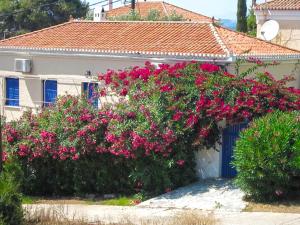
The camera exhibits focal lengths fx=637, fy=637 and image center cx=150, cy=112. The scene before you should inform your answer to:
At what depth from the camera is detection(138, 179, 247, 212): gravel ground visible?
42.0 ft

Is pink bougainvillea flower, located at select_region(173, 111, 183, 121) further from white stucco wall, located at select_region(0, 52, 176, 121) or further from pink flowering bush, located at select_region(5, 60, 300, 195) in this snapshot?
white stucco wall, located at select_region(0, 52, 176, 121)

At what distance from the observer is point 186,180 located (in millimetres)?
15125

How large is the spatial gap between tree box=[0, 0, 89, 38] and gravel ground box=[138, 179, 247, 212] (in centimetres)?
4420

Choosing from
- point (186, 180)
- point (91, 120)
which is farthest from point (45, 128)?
point (186, 180)

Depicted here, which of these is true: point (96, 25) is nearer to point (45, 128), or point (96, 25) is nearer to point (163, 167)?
point (45, 128)

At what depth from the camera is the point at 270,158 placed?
1213 centimetres

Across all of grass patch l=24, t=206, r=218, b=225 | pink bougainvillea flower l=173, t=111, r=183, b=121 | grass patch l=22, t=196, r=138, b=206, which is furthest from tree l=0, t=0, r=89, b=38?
grass patch l=24, t=206, r=218, b=225

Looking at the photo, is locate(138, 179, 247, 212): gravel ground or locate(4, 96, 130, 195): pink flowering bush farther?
locate(4, 96, 130, 195): pink flowering bush

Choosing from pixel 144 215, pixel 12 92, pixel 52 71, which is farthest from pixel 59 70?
pixel 144 215

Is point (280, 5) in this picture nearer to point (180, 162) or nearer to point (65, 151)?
point (180, 162)

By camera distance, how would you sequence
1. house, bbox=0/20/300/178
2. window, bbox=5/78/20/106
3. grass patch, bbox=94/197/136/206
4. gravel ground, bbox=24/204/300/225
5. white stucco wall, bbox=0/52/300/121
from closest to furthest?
gravel ground, bbox=24/204/300/225 < grass patch, bbox=94/197/136/206 < house, bbox=0/20/300/178 < white stucco wall, bbox=0/52/300/121 < window, bbox=5/78/20/106

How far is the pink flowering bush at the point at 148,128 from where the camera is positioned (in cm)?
1450

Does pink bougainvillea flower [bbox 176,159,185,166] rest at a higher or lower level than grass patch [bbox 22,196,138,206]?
higher

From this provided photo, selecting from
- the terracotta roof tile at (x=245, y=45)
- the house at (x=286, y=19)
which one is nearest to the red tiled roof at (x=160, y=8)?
the house at (x=286, y=19)
